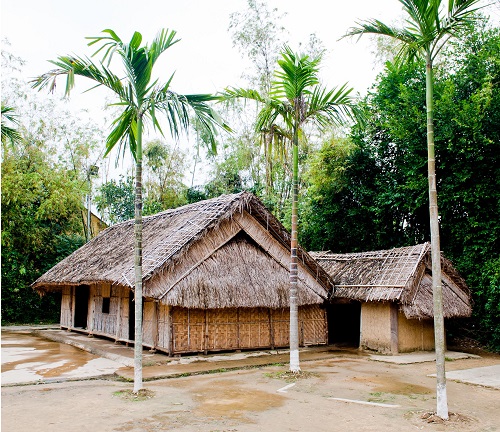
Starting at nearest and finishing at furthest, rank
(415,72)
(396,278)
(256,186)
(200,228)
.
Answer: (200,228), (396,278), (415,72), (256,186)

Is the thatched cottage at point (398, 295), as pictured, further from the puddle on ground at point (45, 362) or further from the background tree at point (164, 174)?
the background tree at point (164, 174)

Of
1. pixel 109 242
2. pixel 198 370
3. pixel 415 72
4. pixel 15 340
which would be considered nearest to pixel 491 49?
pixel 415 72

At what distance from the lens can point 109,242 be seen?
16422 millimetres

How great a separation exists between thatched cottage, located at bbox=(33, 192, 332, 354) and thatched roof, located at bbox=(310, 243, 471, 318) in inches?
36.4

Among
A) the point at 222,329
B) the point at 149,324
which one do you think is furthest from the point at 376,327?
the point at 149,324

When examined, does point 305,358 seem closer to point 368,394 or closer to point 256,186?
Result: point 368,394

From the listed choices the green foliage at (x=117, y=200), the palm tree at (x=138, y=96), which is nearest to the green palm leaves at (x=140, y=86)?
the palm tree at (x=138, y=96)

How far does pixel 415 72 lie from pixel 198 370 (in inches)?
466

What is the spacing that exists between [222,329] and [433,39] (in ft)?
27.0

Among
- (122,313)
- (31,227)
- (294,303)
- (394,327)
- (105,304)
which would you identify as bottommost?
(394,327)

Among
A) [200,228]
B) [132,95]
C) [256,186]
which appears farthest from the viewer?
[256,186]

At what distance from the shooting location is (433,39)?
22.9 ft

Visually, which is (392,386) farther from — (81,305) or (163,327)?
(81,305)

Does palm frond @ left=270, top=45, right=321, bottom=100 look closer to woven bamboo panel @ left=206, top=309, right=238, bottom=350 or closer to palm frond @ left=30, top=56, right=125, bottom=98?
palm frond @ left=30, top=56, right=125, bottom=98
